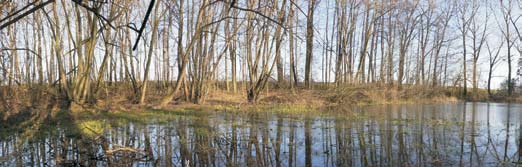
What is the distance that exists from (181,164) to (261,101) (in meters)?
15.1

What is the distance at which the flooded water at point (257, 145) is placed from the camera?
250 inches

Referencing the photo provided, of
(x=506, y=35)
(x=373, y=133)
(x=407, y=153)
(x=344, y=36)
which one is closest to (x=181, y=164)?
(x=407, y=153)

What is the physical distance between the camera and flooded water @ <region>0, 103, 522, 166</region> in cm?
635

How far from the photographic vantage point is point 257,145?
7.80 meters

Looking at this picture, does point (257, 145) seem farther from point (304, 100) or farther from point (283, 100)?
point (304, 100)

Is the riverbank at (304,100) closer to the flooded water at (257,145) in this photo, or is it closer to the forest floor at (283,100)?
the forest floor at (283,100)

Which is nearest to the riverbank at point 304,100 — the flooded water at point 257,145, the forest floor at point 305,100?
the forest floor at point 305,100

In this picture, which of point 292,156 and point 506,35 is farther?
point 506,35

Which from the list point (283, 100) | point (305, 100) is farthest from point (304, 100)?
point (283, 100)

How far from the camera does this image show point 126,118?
12.9 meters

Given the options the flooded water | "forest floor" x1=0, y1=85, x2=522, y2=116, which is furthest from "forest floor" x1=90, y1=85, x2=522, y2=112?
the flooded water

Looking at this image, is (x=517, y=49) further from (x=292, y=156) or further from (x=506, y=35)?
(x=292, y=156)

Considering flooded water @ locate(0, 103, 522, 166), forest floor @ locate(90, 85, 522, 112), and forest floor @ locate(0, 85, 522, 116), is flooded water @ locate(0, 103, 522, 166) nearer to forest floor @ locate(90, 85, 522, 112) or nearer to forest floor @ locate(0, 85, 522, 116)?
forest floor @ locate(0, 85, 522, 116)

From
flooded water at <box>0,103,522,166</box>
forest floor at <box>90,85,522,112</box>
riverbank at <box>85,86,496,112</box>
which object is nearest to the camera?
flooded water at <box>0,103,522,166</box>
